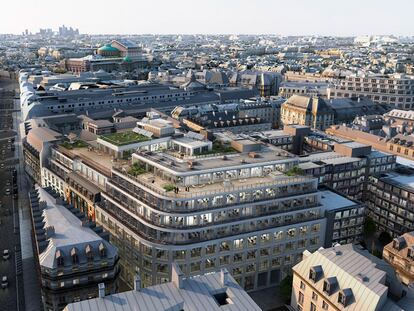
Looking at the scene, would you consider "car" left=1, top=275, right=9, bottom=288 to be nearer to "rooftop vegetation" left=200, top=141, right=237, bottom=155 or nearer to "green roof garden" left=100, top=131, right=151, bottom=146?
"green roof garden" left=100, top=131, right=151, bottom=146

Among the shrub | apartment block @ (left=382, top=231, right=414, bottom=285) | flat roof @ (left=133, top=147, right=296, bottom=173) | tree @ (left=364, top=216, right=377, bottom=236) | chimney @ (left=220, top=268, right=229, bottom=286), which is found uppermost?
flat roof @ (left=133, top=147, right=296, bottom=173)

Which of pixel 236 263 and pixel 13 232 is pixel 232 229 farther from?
pixel 13 232

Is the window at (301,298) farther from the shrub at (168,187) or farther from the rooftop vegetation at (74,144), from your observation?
the rooftop vegetation at (74,144)

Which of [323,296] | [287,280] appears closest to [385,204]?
[287,280]

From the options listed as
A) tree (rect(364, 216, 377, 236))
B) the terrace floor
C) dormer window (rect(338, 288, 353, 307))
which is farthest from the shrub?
tree (rect(364, 216, 377, 236))

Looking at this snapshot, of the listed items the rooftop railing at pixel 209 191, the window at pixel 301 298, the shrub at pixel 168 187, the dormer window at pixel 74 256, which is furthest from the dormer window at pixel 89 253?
the window at pixel 301 298

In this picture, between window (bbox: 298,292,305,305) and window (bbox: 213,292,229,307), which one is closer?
window (bbox: 213,292,229,307)

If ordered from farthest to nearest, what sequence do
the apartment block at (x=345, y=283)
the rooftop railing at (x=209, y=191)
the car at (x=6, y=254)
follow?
the car at (x=6, y=254)
the rooftop railing at (x=209, y=191)
the apartment block at (x=345, y=283)

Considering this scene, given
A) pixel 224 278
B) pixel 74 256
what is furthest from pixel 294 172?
pixel 74 256
